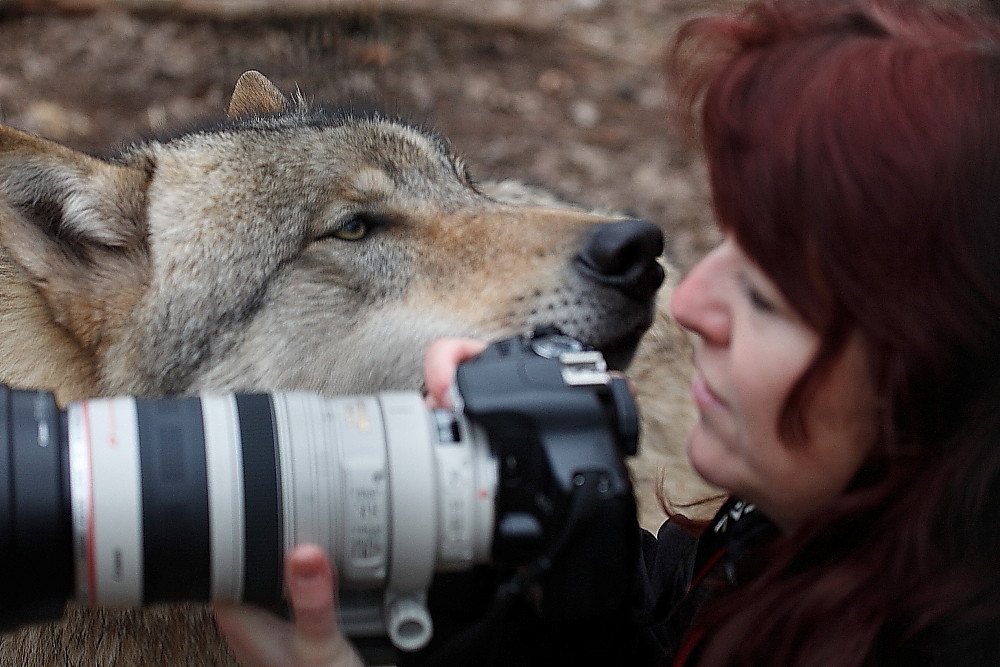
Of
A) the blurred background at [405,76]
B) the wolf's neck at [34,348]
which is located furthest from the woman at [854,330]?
the blurred background at [405,76]

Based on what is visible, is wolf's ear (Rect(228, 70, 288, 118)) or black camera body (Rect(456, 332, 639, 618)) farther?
wolf's ear (Rect(228, 70, 288, 118))

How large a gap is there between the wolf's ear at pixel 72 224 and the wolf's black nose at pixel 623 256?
3.36ft

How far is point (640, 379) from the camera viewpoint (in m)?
3.37

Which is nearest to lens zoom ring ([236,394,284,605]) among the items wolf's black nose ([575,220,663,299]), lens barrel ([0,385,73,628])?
lens barrel ([0,385,73,628])

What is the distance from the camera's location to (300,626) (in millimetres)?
1488

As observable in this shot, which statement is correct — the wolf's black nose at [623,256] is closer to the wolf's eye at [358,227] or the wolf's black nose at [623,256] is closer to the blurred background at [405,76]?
the wolf's eye at [358,227]

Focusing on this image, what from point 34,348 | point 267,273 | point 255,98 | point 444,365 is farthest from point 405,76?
point 444,365

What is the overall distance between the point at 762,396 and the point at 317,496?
642 millimetres

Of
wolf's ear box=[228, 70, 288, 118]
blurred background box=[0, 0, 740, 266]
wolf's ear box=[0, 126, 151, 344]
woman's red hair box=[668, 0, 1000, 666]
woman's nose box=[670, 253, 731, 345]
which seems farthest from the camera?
blurred background box=[0, 0, 740, 266]

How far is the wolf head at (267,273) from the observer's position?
2.29 meters

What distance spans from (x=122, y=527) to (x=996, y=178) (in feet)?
3.99

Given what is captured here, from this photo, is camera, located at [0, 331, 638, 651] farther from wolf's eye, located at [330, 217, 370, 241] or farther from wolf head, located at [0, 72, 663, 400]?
wolf's eye, located at [330, 217, 370, 241]

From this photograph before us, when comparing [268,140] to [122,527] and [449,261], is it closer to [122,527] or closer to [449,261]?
[449,261]

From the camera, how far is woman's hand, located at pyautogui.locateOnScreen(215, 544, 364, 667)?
1.44 m
